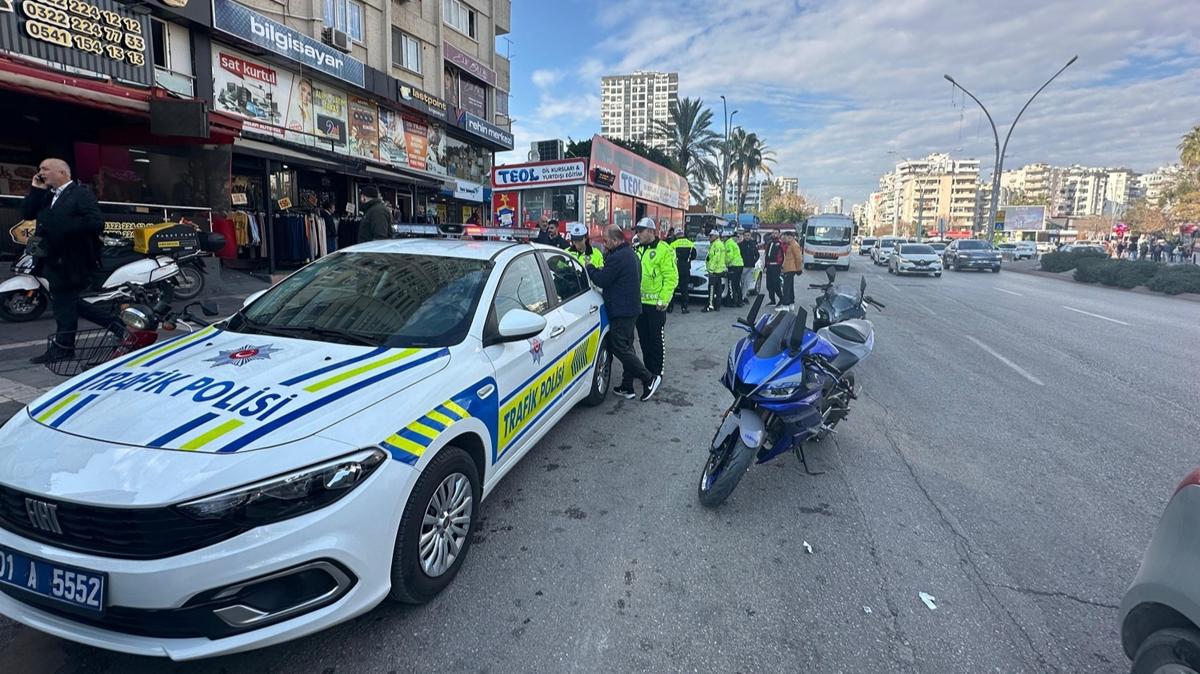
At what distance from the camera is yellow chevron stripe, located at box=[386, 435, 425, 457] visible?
229 cm

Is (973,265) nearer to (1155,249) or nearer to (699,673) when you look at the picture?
(1155,249)

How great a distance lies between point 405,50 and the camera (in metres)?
20.8

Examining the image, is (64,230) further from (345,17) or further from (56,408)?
(345,17)

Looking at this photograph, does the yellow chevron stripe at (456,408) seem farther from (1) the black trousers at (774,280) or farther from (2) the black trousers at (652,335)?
(1) the black trousers at (774,280)

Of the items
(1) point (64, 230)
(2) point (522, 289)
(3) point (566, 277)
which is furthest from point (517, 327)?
(1) point (64, 230)

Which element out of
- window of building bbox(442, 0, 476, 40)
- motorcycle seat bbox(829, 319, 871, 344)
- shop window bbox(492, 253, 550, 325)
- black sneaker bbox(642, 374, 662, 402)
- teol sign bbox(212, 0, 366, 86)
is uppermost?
window of building bbox(442, 0, 476, 40)

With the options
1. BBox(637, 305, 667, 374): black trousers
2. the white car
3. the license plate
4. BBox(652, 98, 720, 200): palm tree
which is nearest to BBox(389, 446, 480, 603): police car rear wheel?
the license plate

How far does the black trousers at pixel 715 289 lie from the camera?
12.3 meters

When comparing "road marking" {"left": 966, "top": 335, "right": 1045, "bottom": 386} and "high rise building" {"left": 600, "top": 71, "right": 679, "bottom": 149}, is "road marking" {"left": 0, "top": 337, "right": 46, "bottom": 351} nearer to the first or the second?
"road marking" {"left": 966, "top": 335, "right": 1045, "bottom": 386}

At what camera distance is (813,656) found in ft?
7.84

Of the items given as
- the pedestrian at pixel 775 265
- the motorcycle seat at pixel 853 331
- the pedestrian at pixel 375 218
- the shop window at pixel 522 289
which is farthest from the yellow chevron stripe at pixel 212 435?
the pedestrian at pixel 775 265

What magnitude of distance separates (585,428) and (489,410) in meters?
2.13

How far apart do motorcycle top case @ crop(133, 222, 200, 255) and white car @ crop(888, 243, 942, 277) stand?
24795mm

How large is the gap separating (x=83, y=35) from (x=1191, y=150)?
179ft
